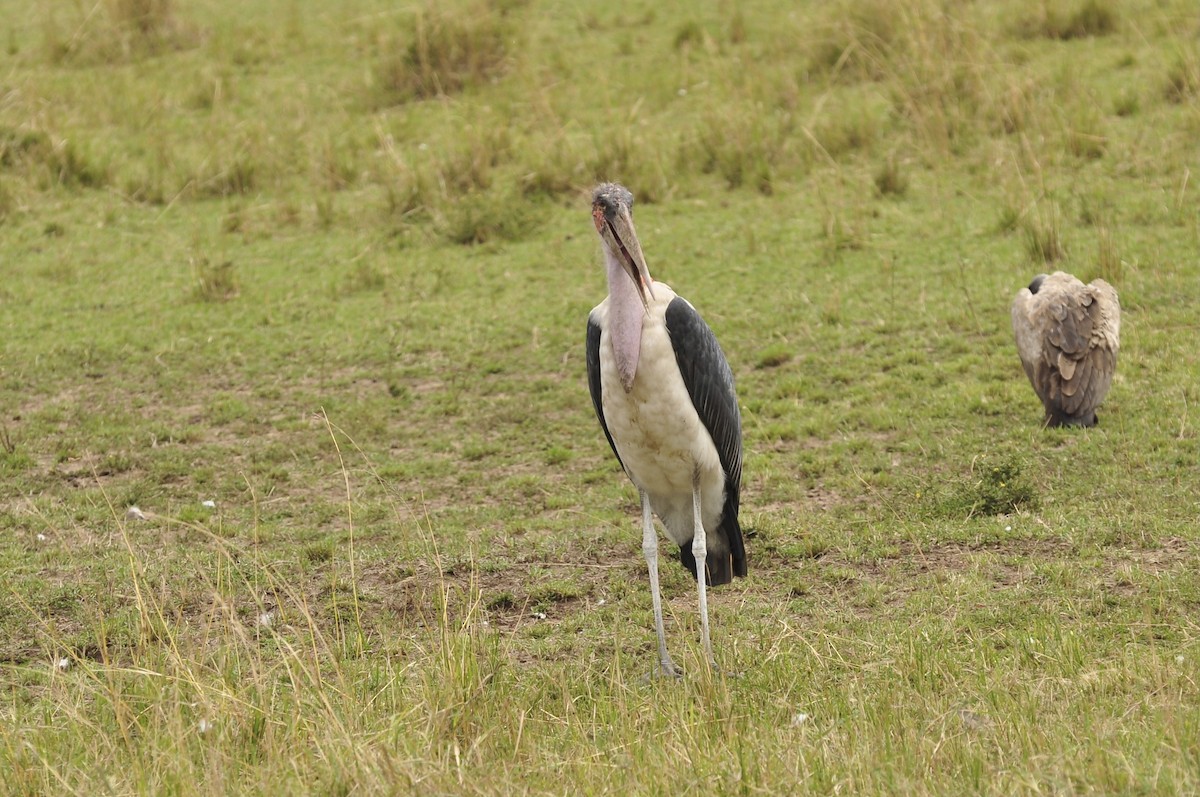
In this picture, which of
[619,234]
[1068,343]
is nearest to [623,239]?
[619,234]

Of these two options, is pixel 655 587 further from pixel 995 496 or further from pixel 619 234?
pixel 995 496

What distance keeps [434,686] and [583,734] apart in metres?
0.49

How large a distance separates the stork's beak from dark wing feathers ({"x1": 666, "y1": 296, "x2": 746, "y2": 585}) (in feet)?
0.52

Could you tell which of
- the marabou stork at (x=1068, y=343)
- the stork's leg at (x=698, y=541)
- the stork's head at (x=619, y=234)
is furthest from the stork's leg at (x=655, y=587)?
the marabou stork at (x=1068, y=343)

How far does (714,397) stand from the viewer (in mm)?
4805

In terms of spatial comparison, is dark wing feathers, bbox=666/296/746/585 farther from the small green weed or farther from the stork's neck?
the small green weed

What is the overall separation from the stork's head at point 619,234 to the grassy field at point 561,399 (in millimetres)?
1048

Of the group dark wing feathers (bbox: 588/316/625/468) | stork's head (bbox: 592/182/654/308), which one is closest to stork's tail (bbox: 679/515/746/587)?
dark wing feathers (bbox: 588/316/625/468)

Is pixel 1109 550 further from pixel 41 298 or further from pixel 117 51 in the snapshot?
pixel 117 51

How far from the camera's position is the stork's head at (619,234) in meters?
4.51

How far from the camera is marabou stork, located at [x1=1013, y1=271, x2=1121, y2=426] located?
20.5 feet

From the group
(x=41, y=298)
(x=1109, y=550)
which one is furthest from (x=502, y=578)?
(x=41, y=298)

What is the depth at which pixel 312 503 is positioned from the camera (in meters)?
6.34

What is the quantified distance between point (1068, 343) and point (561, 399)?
2.38 meters
